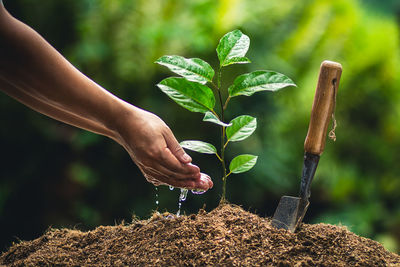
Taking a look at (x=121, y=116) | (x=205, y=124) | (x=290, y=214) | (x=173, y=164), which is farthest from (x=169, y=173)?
(x=205, y=124)

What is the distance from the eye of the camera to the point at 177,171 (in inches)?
34.4

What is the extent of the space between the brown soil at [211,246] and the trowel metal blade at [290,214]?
0.02m

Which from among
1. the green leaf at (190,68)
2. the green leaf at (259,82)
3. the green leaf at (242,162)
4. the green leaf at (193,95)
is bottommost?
the green leaf at (242,162)

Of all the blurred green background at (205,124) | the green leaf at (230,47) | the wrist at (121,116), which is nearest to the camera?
the wrist at (121,116)

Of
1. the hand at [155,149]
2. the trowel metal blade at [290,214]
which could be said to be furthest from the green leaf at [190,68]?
the trowel metal blade at [290,214]

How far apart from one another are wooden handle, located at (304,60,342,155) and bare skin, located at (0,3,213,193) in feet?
0.88

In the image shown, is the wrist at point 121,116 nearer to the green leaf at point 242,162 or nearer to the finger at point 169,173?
the finger at point 169,173

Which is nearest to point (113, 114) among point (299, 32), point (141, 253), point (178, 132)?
point (141, 253)

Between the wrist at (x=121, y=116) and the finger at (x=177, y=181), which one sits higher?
the wrist at (x=121, y=116)

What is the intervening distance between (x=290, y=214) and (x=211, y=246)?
0.68 feet

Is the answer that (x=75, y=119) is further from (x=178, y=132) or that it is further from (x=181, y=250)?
(x=178, y=132)

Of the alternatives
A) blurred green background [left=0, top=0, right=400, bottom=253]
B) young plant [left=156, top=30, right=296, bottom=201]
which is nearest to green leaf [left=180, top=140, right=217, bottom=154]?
young plant [left=156, top=30, right=296, bottom=201]

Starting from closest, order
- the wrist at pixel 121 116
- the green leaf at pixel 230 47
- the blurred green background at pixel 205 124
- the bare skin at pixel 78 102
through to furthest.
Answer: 1. the bare skin at pixel 78 102
2. the wrist at pixel 121 116
3. the green leaf at pixel 230 47
4. the blurred green background at pixel 205 124

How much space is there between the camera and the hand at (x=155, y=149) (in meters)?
0.84
